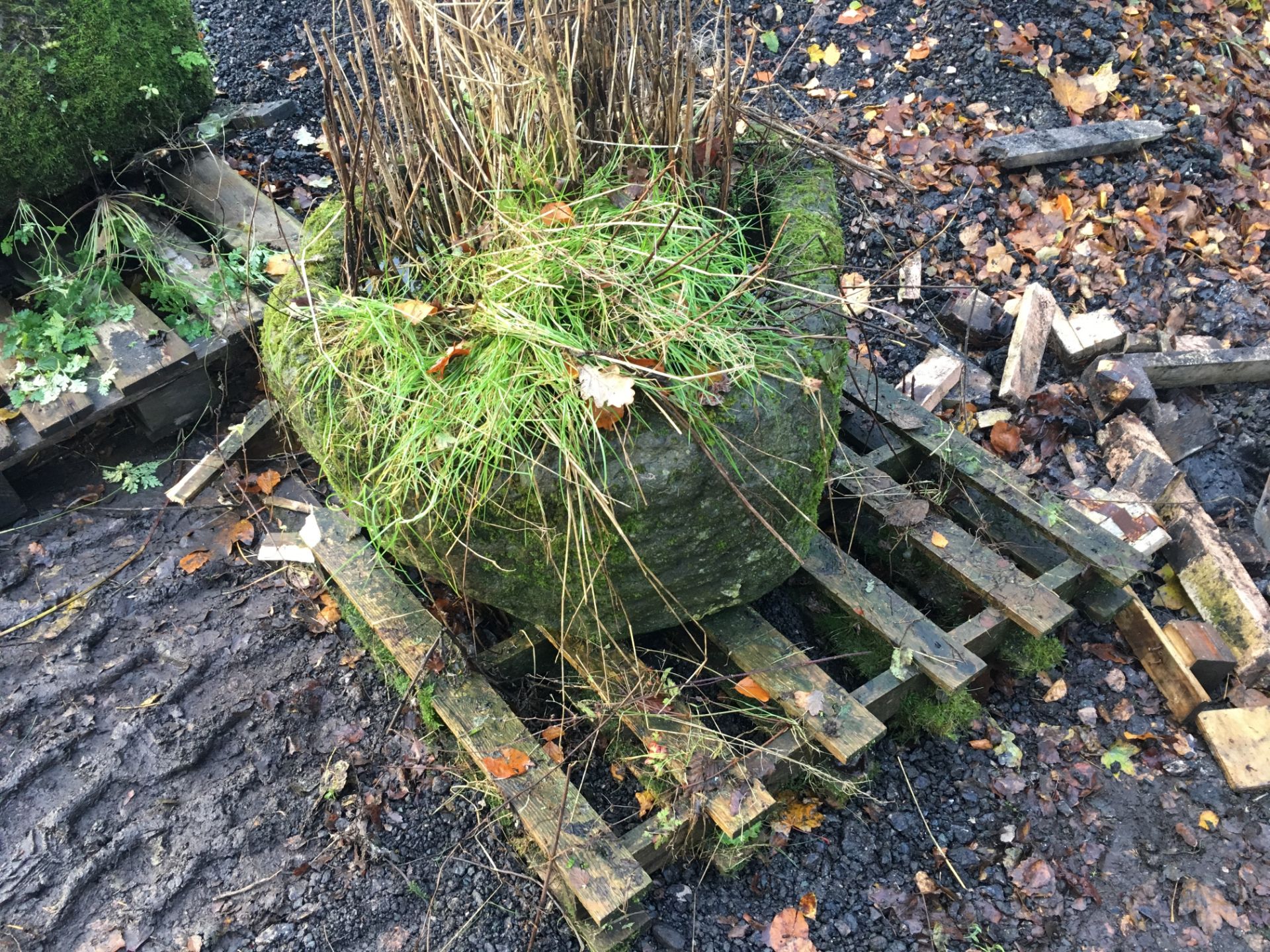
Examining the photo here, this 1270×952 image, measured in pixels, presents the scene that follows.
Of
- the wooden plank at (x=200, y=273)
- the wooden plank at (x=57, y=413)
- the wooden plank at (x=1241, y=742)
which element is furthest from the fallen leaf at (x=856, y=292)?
the wooden plank at (x=57, y=413)

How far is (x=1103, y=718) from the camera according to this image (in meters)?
2.68

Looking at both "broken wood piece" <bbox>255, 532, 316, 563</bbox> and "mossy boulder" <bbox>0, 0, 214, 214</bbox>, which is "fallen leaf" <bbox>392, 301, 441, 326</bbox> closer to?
"broken wood piece" <bbox>255, 532, 316, 563</bbox>

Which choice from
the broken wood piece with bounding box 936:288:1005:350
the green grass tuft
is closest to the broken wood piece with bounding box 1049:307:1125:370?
the broken wood piece with bounding box 936:288:1005:350

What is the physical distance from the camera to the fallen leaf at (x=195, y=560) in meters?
2.98

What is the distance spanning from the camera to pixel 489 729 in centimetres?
229

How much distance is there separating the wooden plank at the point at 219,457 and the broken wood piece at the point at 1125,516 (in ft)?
8.99

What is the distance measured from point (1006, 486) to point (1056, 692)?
0.63 meters

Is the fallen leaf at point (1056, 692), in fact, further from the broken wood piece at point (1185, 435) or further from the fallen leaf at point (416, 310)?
the fallen leaf at point (416, 310)

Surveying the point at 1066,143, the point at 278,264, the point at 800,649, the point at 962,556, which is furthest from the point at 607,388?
the point at 1066,143

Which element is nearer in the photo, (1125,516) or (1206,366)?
(1125,516)

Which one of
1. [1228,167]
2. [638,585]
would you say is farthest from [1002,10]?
[638,585]

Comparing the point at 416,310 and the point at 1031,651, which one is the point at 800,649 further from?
the point at 416,310

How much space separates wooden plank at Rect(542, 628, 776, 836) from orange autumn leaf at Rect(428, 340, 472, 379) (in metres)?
0.72

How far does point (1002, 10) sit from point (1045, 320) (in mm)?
1863
